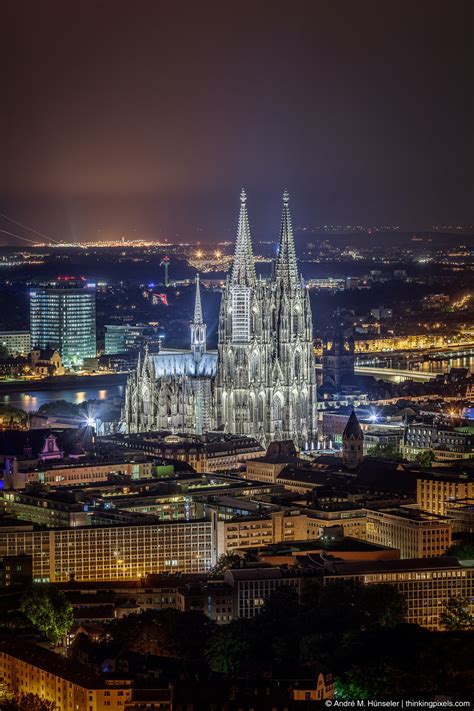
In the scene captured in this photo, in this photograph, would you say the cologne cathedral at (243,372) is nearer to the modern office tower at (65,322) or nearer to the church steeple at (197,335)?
the church steeple at (197,335)

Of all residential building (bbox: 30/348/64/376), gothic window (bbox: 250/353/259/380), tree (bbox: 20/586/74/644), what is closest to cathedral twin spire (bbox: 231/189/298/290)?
gothic window (bbox: 250/353/259/380)

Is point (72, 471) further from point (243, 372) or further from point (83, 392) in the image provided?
point (83, 392)

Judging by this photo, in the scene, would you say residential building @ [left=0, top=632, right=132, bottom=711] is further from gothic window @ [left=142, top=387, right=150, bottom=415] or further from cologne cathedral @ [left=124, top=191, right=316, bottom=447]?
gothic window @ [left=142, top=387, right=150, bottom=415]

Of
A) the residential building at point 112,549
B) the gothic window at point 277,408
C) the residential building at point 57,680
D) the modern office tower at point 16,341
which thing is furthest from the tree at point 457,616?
the modern office tower at point 16,341

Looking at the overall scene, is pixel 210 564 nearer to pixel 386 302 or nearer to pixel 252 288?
pixel 252 288

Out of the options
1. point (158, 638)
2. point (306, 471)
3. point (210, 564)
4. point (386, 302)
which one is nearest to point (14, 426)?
point (306, 471)

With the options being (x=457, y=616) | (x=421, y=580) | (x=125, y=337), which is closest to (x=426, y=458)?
(x=421, y=580)

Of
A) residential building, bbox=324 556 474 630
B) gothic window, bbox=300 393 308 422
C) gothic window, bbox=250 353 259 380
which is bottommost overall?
residential building, bbox=324 556 474 630
